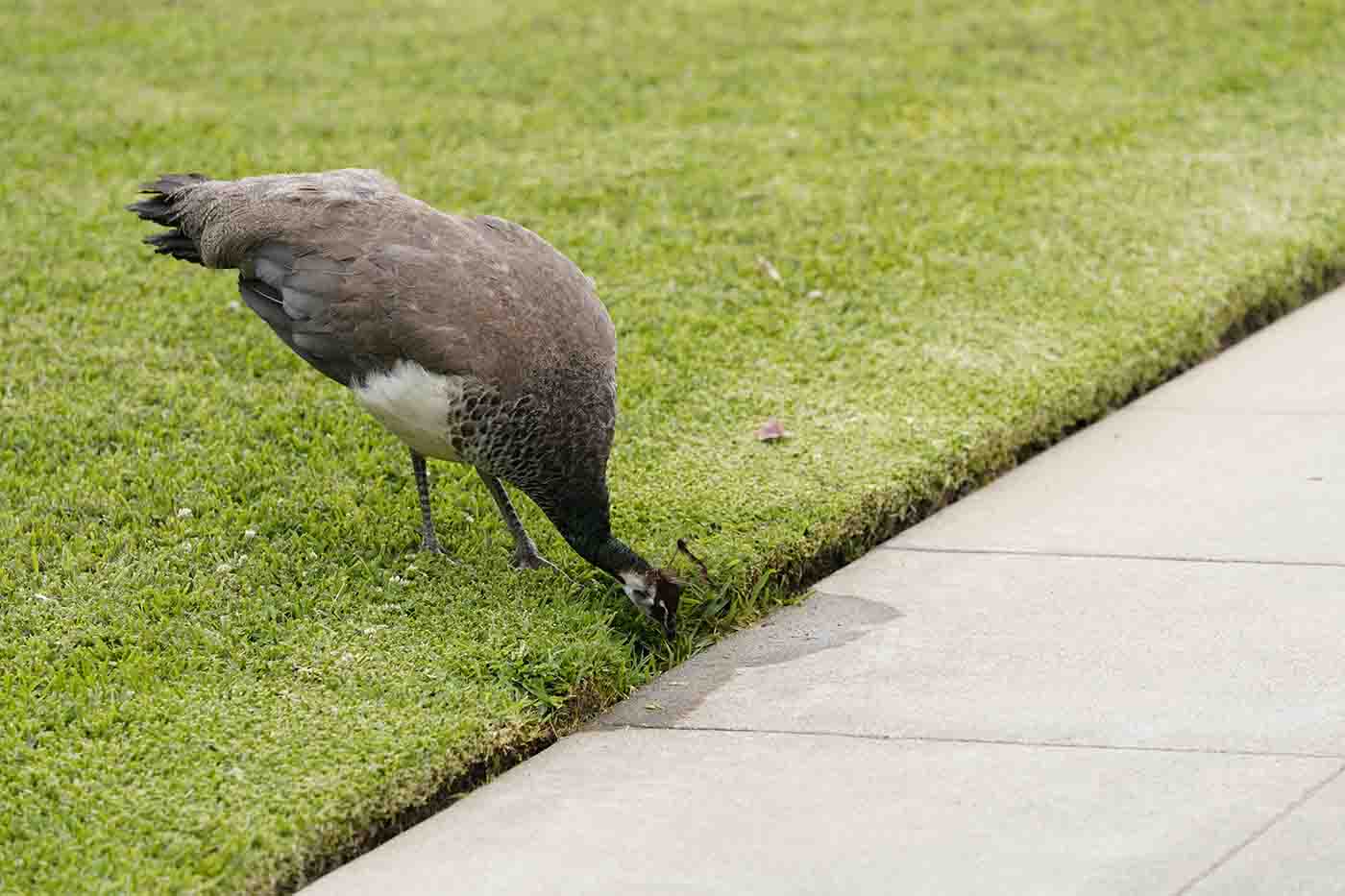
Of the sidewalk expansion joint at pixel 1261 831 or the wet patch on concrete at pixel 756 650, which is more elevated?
the sidewalk expansion joint at pixel 1261 831

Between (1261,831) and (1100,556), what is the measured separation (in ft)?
5.37

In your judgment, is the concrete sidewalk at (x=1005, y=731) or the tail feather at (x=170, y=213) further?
the tail feather at (x=170, y=213)

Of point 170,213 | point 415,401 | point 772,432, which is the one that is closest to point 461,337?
point 415,401

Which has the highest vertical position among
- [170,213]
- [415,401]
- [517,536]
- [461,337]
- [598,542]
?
[170,213]

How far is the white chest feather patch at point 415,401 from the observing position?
498 centimetres

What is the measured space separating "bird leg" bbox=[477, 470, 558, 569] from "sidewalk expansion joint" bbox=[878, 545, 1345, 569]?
0.98 m

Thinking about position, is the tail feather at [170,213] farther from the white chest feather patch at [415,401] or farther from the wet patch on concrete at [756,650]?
the wet patch on concrete at [756,650]

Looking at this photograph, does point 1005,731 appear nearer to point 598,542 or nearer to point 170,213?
point 598,542

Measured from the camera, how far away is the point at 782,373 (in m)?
6.66

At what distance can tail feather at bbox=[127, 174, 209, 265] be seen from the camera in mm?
5746

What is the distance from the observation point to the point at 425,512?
5.48m

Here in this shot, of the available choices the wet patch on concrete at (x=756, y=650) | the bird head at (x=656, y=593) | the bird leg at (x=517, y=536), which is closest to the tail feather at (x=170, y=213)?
the bird leg at (x=517, y=536)

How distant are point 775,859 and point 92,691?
170 cm

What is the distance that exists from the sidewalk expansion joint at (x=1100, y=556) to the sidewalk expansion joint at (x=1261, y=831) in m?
1.26
